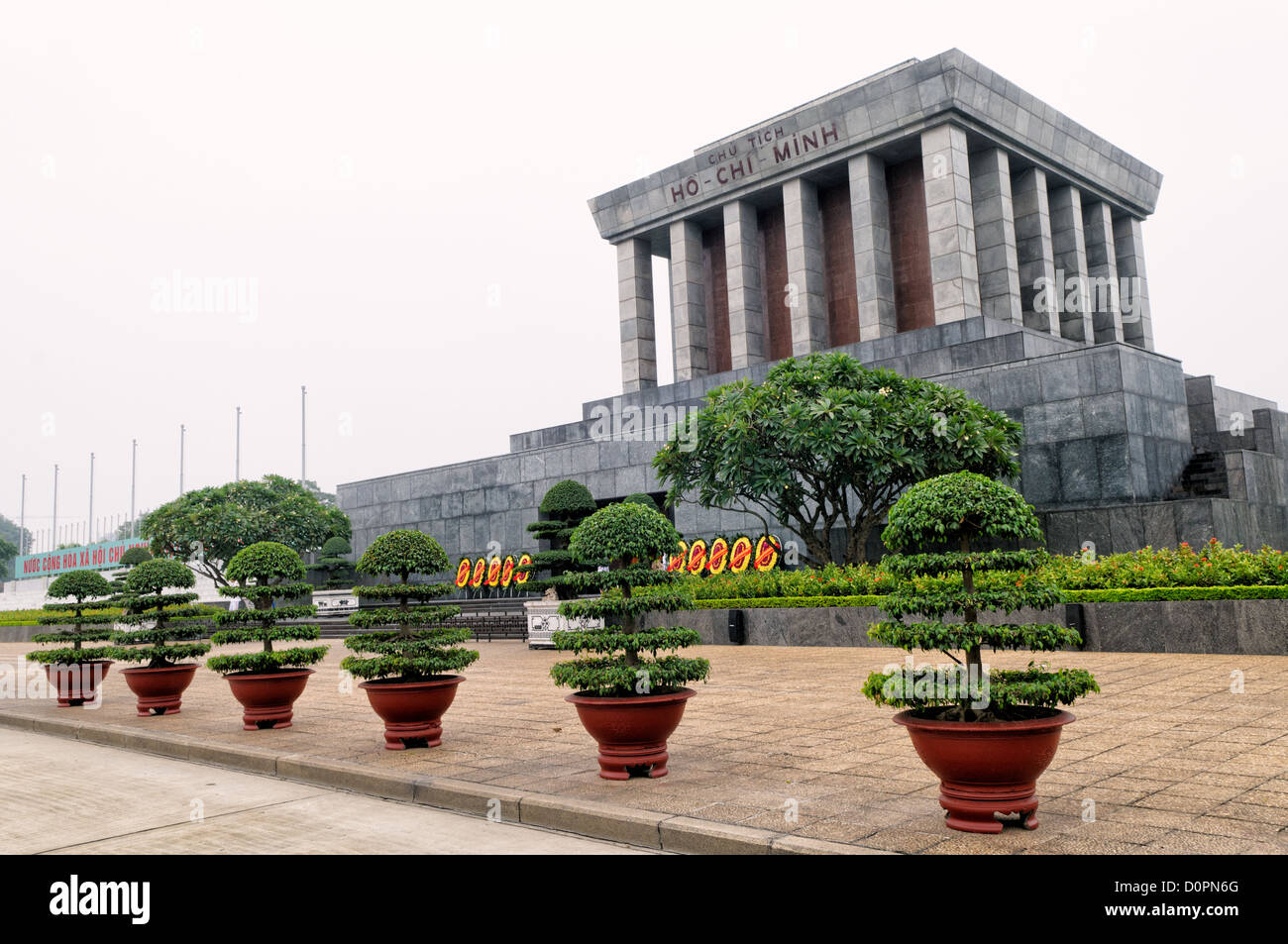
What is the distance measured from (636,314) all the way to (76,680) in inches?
1190

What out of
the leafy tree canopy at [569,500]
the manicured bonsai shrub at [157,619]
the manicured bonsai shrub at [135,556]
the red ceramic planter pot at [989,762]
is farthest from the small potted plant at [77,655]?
the manicured bonsai shrub at [135,556]

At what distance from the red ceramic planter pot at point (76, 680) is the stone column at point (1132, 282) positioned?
3926 cm

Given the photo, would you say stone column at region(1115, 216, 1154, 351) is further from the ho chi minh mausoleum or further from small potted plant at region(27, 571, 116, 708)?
small potted plant at region(27, 571, 116, 708)

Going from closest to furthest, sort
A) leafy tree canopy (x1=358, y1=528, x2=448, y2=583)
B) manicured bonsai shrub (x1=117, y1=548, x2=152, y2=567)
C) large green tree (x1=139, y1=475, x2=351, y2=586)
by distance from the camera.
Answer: leafy tree canopy (x1=358, y1=528, x2=448, y2=583) → large green tree (x1=139, y1=475, x2=351, y2=586) → manicured bonsai shrub (x1=117, y1=548, x2=152, y2=567)

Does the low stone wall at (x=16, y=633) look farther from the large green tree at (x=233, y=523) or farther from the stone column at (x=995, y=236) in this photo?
the stone column at (x=995, y=236)

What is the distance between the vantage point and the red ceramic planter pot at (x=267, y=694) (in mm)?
11805

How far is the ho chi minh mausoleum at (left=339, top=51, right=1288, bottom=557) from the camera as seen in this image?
2416 centimetres

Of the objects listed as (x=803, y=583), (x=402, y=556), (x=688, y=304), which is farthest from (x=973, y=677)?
(x=688, y=304)

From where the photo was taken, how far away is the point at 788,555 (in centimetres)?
2719

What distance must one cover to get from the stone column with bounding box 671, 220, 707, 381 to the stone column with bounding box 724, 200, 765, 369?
6.54ft

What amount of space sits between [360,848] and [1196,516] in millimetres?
19312

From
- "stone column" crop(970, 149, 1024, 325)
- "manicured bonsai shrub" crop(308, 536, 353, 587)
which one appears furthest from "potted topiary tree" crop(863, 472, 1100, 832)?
"manicured bonsai shrub" crop(308, 536, 353, 587)
